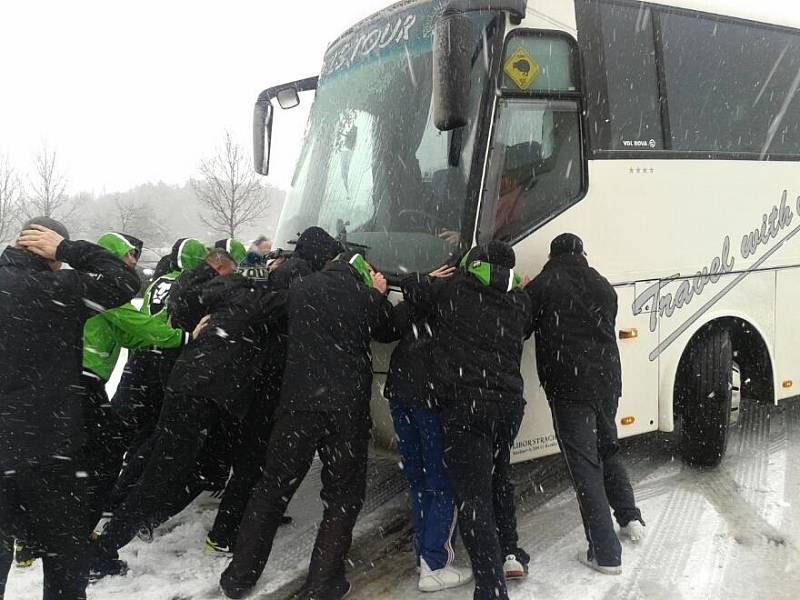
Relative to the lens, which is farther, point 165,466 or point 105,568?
point 165,466

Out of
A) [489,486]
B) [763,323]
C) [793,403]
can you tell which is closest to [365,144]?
[489,486]

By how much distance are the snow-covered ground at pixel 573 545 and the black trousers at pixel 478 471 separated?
0.40 m

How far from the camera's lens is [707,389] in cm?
548

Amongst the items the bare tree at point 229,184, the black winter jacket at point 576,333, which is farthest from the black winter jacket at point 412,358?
the bare tree at point 229,184

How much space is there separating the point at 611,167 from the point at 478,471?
8.10ft

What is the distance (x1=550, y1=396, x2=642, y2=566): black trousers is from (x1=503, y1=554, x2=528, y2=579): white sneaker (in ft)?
1.53

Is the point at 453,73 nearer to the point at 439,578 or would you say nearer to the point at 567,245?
the point at 567,245

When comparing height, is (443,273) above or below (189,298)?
above

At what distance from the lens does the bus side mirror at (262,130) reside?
22.2ft

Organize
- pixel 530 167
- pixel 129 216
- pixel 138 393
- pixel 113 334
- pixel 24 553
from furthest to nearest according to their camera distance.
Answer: pixel 129 216
pixel 138 393
pixel 530 167
pixel 113 334
pixel 24 553

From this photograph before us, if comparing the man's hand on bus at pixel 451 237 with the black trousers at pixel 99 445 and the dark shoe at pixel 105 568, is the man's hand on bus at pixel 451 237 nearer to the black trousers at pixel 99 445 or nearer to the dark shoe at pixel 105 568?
the black trousers at pixel 99 445

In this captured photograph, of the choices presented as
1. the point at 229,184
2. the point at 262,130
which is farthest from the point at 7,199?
the point at 262,130

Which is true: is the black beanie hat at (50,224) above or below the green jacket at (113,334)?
above

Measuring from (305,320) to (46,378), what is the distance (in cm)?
136
